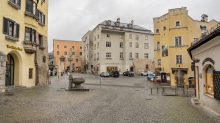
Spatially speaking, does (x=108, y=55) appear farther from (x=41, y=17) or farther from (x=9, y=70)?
(x=9, y=70)

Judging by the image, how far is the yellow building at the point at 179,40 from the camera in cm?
2073

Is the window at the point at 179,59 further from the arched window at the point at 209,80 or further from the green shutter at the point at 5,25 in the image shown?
the green shutter at the point at 5,25

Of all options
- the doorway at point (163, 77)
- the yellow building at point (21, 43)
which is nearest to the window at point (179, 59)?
the doorway at point (163, 77)

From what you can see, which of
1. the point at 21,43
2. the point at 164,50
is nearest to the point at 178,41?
the point at 164,50

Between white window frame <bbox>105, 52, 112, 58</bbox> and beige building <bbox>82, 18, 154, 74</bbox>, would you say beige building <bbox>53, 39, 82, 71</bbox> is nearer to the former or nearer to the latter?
beige building <bbox>82, 18, 154, 74</bbox>

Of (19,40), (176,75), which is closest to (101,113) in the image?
(19,40)

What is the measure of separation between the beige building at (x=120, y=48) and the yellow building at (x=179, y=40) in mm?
21418

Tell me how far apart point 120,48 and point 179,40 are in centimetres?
2491

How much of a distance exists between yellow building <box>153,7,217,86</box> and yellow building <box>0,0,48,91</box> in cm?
1824

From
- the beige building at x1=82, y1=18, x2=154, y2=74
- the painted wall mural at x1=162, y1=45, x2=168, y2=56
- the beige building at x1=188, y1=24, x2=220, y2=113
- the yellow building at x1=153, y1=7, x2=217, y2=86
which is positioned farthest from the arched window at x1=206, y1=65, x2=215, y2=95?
the beige building at x1=82, y1=18, x2=154, y2=74

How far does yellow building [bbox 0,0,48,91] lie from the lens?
11678 millimetres

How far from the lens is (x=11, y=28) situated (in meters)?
13.0

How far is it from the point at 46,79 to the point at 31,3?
365 inches

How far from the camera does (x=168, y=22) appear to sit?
22266 millimetres
